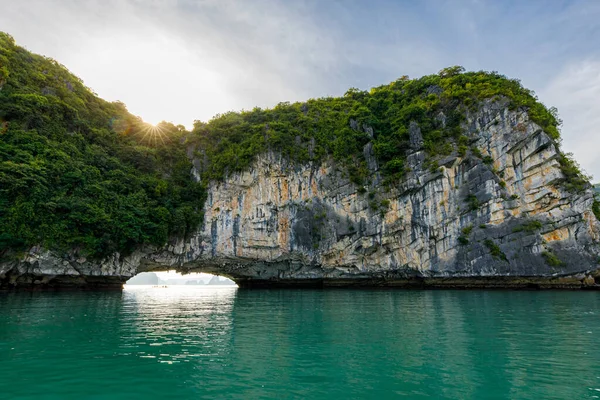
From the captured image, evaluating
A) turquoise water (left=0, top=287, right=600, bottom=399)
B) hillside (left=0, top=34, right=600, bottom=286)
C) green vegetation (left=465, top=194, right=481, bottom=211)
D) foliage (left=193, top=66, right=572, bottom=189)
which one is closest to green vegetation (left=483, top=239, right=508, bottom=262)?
hillside (left=0, top=34, right=600, bottom=286)

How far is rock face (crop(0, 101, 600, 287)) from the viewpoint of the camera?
29.7m

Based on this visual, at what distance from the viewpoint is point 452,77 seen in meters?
39.2

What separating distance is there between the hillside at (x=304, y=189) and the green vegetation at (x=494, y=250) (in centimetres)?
11

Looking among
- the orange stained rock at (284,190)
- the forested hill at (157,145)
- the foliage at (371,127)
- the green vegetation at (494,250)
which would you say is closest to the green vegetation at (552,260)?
the green vegetation at (494,250)

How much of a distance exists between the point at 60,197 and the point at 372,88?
38.2 meters

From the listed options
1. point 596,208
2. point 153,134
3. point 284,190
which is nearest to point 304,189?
point 284,190

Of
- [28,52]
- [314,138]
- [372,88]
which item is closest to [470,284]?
[314,138]

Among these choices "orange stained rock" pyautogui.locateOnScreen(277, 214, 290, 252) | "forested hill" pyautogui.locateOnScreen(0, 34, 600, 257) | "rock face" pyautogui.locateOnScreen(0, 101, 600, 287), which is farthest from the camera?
"orange stained rock" pyautogui.locateOnScreen(277, 214, 290, 252)

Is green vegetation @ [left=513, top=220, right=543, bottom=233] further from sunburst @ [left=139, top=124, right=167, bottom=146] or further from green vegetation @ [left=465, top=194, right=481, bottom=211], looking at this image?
sunburst @ [left=139, top=124, right=167, bottom=146]

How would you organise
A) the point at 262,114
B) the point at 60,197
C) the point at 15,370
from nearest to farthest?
1. the point at 15,370
2. the point at 60,197
3. the point at 262,114

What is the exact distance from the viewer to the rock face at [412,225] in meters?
29.7

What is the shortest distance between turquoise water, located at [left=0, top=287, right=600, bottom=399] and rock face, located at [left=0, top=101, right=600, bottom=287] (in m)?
19.1

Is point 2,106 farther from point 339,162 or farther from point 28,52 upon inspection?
point 339,162

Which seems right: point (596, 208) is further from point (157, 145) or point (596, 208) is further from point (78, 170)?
point (78, 170)
